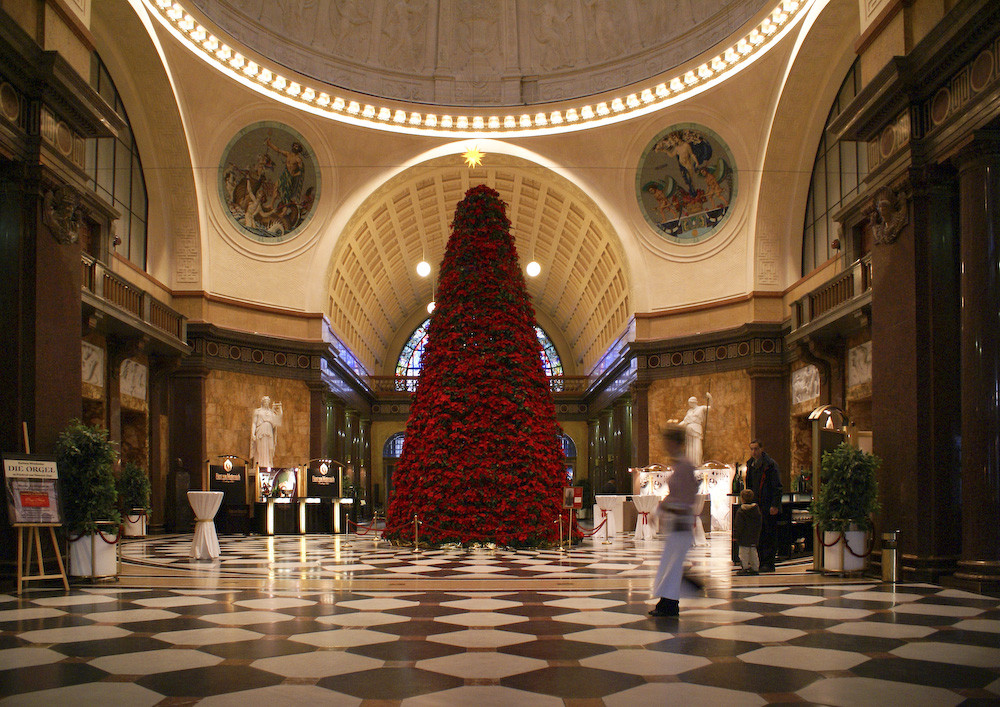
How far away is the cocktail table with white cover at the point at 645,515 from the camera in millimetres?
→ 17000

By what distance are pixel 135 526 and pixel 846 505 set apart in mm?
15076

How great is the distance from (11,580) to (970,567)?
9.82 m

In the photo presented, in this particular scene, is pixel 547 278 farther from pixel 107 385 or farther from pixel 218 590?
pixel 218 590

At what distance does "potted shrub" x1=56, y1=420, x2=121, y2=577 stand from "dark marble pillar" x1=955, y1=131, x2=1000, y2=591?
30.2 feet

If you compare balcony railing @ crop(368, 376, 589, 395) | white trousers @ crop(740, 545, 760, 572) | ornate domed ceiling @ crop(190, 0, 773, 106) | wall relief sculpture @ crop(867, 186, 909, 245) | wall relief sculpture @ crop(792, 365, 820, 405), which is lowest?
white trousers @ crop(740, 545, 760, 572)

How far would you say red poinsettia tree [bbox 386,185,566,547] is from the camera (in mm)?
14414

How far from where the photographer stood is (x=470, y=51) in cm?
2700

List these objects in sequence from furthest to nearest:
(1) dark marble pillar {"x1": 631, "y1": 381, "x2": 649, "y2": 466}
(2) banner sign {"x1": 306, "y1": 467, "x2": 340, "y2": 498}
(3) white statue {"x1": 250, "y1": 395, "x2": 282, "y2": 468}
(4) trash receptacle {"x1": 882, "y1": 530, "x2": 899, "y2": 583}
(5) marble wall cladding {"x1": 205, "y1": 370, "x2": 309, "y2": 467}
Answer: (1) dark marble pillar {"x1": 631, "y1": 381, "x2": 649, "y2": 466} → (5) marble wall cladding {"x1": 205, "y1": 370, "x2": 309, "y2": 467} → (3) white statue {"x1": 250, "y1": 395, "x2": 282, "y2": 468} → (2) banner sign {"x1": 306, "y1": 467, "x2": 340, "y2": 498} → (4) trash receptacle {"x1": 882, "y1": 530, "x2": 899, "y2": 583}

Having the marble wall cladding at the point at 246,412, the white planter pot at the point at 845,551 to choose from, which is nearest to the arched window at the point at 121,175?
the marble wall cladding at the point at 246,412

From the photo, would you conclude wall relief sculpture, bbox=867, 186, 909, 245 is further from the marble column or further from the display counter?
the marble column

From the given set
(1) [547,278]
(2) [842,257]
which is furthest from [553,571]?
(1) [547,278]

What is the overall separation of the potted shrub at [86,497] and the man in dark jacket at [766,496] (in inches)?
306

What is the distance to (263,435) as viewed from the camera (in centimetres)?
2320

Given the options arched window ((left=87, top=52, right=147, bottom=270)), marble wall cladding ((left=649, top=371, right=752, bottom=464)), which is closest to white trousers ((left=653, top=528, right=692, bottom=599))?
arched window ((left=87, top=52, right=147, bottom=270))
